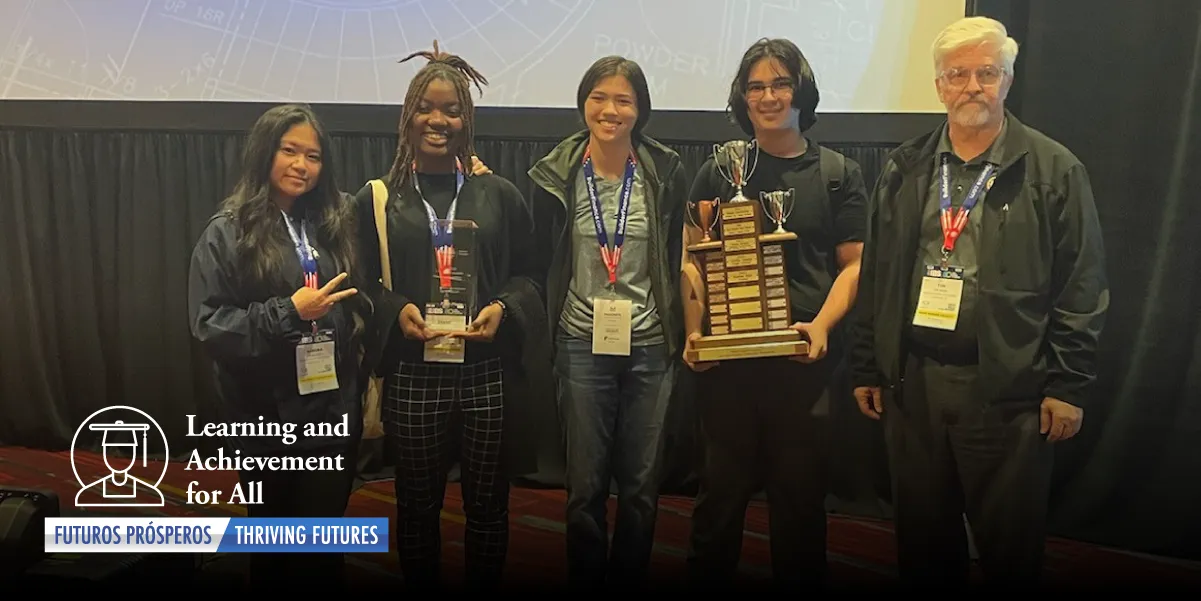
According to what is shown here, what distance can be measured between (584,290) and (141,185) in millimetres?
1523

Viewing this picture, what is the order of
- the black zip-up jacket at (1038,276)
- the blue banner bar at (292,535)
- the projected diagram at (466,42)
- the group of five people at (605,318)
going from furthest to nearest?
the projected diagram at (466,42), the blue banner bar at (292,535), the group of five people at (605,318), the black zip-up jacket at (1038,276)

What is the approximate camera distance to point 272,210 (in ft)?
7.11

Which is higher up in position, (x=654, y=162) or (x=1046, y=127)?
(x=1046, y=127)

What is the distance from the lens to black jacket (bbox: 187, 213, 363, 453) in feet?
7.05

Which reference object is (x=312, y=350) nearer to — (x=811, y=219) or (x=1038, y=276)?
(x=811, y=219)

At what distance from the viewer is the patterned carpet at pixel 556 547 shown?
2.41 m

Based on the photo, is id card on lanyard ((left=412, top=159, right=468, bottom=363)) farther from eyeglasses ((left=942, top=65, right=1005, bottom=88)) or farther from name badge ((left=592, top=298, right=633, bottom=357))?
eyeglasses ((left=942, top=65, right=1005, bottom=88))

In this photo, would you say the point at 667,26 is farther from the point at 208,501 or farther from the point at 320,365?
the point at 208,501

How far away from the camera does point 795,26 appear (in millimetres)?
2416

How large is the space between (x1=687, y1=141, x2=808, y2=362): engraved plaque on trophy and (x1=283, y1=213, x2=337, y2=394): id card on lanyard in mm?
960

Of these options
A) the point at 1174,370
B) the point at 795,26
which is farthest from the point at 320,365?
the point at 1174,370

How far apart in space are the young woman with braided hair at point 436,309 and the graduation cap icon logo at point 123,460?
2.50 feet

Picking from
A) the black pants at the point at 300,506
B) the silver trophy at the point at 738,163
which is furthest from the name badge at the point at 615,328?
the black pants at the point at 300,506

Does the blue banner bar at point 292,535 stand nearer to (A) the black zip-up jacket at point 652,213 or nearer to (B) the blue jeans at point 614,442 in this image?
(B) the blue jeans at point 614,442
